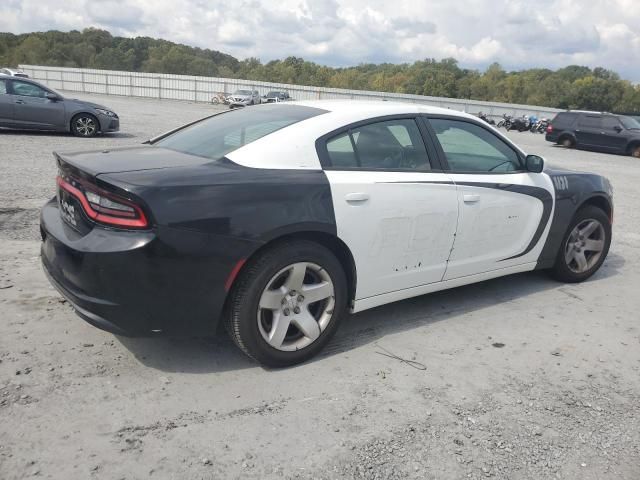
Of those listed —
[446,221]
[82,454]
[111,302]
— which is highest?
[446,221]

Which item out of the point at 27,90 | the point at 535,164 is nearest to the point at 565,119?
the point at 27,90

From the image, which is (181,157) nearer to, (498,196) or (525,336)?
(498,196)

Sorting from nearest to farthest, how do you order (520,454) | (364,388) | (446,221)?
(520,454)
(364,388)
(446,221)

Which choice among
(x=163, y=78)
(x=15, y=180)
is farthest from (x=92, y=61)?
(x=15, y=180)

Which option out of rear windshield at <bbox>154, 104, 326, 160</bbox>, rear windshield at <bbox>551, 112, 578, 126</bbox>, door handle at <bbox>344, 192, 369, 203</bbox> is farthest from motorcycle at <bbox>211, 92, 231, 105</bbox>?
door handle at <bbox>344, 192, 369, 203</bbox>

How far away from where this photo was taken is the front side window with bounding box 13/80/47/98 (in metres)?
13.2

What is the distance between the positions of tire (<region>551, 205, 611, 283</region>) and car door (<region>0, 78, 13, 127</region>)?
42.0 feet

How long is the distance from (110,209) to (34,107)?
12.3 meters

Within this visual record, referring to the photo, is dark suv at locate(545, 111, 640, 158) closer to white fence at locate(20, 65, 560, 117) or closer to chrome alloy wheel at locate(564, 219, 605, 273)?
chrome alloy wheel at locate(564, 219, 605, 273)

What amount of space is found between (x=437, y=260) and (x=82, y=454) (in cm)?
252

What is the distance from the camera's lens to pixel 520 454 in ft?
8.80

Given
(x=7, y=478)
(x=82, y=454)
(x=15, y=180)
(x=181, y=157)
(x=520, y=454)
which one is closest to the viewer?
(x=7, y=478)

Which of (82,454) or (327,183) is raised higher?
(327,183)

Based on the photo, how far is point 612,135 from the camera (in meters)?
22.3
